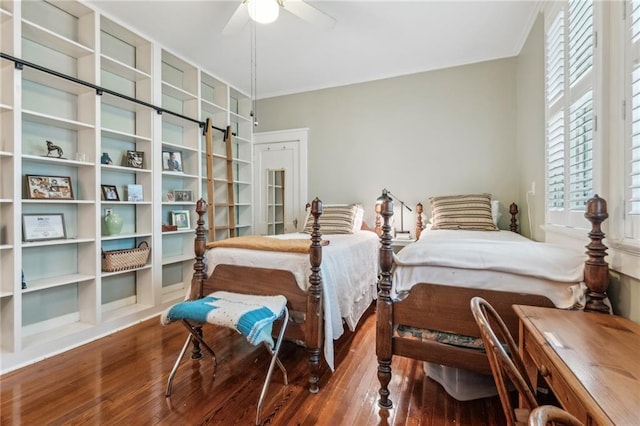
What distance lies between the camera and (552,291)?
1283 mm

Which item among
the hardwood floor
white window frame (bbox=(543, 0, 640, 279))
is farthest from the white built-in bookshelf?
white window frame (bbox=(543, 0, 640, 279))

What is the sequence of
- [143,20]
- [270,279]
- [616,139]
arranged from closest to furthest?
1. [616,139]
2. [270,279]
3. [143,20]

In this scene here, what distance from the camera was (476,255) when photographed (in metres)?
1.41

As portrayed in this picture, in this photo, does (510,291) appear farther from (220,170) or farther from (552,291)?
(220,170)

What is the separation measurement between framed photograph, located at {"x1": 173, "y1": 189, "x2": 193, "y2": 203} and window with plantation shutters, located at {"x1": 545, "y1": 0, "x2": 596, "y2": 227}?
3.44 metres

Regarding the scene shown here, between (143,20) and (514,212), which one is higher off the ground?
(143,20)

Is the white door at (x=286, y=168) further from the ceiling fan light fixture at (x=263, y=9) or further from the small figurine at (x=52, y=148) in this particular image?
the small figurine at (x=52, y=148)

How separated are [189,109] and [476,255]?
3400mm

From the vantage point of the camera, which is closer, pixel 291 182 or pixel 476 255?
pixel 476 255

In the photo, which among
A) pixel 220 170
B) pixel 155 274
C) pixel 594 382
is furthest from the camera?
pixel 220 170

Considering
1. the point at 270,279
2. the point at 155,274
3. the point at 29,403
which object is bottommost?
the point at 29,403

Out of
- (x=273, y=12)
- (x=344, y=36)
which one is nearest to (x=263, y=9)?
(x=273, y=12)

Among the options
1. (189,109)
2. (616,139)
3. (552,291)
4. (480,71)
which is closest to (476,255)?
(552,291)

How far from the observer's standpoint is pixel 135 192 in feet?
9.46
